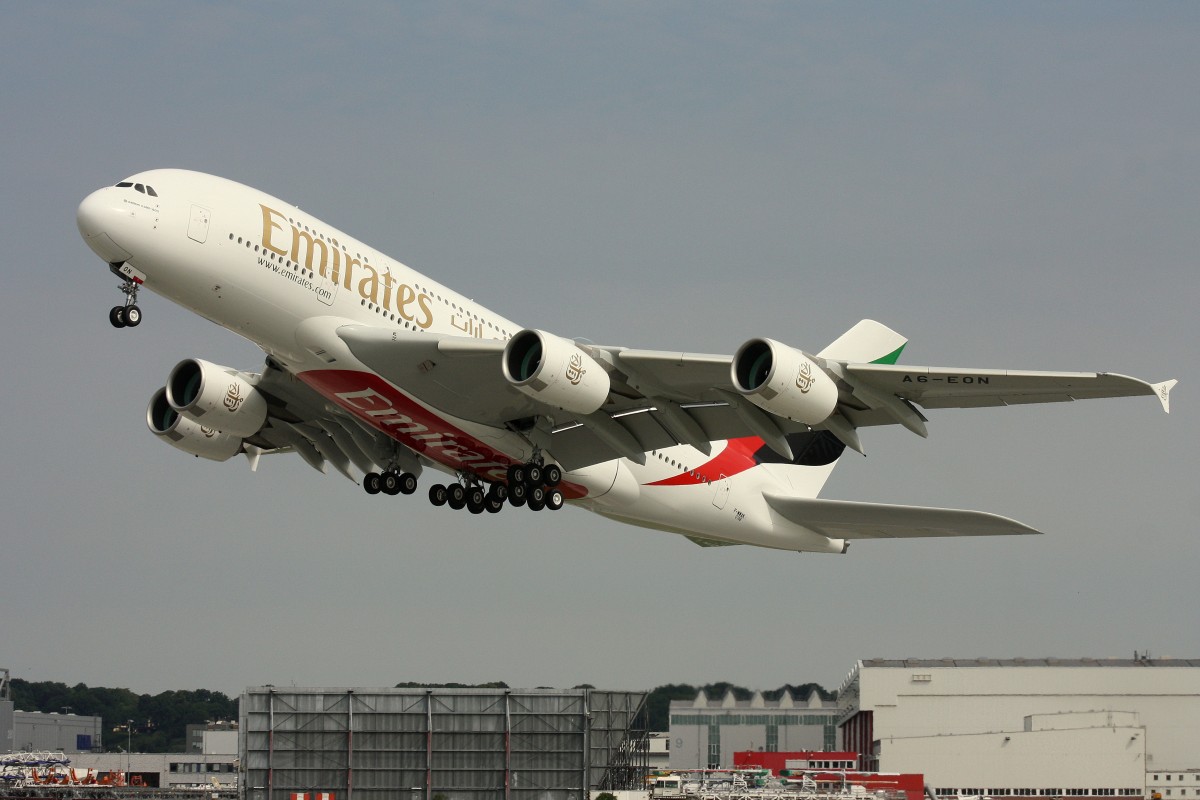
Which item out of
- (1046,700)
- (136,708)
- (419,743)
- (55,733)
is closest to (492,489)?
(419,743)

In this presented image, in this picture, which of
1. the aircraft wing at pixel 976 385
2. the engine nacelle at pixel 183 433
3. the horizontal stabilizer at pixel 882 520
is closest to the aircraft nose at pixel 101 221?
the engine nacelle at pixel 183 433

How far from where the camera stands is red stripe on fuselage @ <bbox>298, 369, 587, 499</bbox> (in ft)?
104

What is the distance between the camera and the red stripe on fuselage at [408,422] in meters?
31.8

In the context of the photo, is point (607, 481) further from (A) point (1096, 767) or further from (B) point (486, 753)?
(A) point (1096, 767)

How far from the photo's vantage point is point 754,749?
90.3 m

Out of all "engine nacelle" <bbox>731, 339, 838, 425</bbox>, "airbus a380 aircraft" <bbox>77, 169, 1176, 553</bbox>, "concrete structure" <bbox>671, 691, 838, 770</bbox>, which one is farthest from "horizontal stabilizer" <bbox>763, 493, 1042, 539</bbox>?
"concrete structure" <bbox>671, 691, 838, 770</bbox>

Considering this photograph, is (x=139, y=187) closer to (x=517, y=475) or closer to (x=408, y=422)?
(x=408, y=422)

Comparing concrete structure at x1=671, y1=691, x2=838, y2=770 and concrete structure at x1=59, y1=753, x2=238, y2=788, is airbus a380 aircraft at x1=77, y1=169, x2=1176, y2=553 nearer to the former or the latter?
concrete structure at x1=671, y1=691, x2=838, y2=770

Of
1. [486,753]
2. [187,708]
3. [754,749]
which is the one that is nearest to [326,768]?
[486,753]

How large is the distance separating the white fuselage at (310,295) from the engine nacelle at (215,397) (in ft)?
10.8

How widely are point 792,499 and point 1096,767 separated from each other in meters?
32.3

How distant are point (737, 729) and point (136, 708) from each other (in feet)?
211

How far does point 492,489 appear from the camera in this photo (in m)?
36.2

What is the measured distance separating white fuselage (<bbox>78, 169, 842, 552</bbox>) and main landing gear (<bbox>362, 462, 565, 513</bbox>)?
0.46 metres
